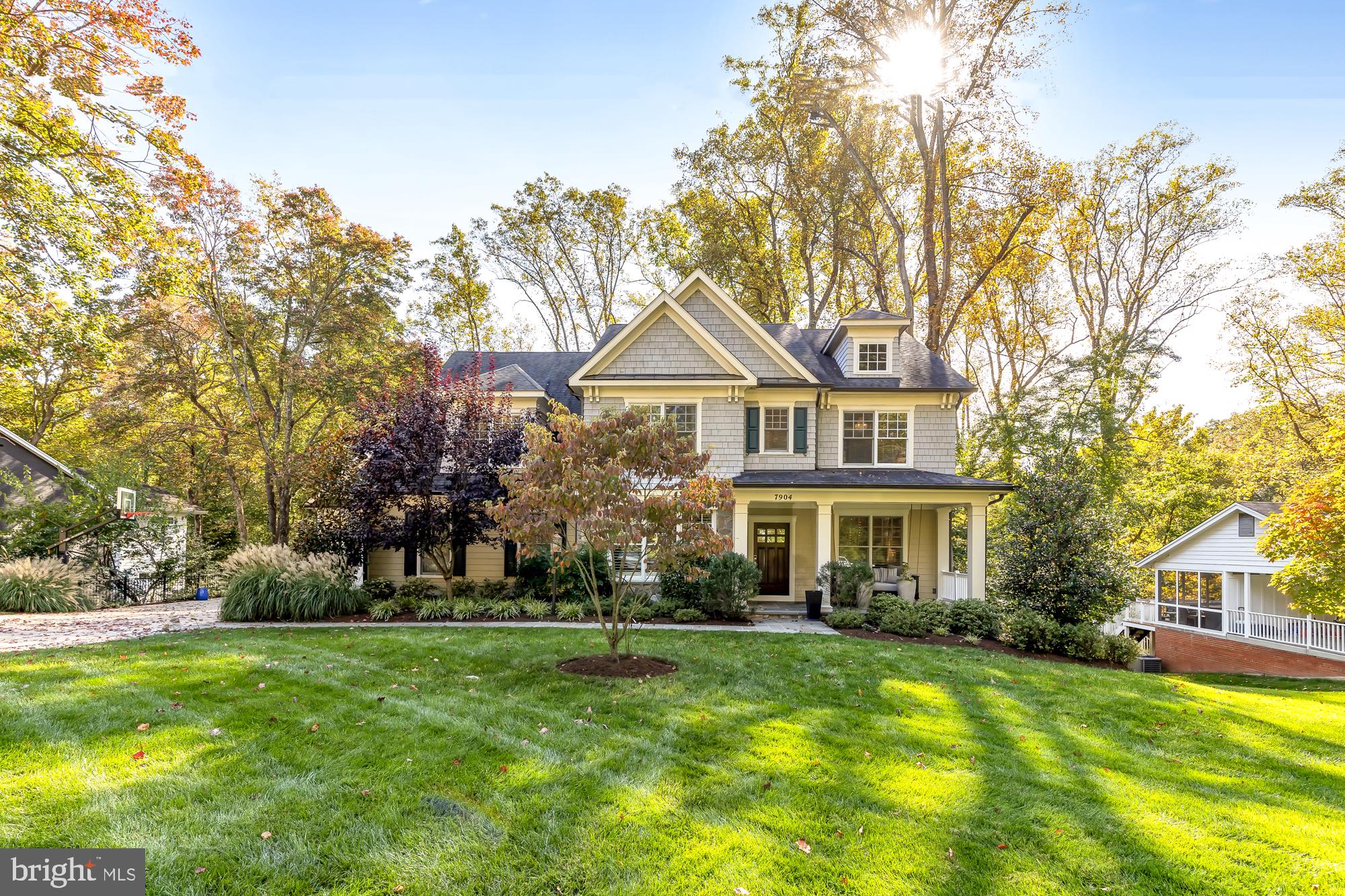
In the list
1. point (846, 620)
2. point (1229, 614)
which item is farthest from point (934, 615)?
point (1229, 614)

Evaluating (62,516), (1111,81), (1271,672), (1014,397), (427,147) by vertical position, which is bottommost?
(1271,672)

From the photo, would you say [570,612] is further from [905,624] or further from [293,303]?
[293,303]

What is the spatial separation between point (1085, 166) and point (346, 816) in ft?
102

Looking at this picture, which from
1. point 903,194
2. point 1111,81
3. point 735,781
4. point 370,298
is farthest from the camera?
point 903,194

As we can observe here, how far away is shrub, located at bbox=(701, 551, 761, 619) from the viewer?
1319cm

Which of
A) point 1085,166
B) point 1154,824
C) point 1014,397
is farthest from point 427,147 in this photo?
point 1085,166

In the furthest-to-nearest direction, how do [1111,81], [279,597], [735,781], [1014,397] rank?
[1014,397] → [1111,81] → [279,597] → [735,781]

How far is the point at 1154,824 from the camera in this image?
4.32m

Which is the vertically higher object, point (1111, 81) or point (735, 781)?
point (1111, 81)

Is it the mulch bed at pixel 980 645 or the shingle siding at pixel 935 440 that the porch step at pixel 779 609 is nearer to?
the mulch bed at pixel 980 645

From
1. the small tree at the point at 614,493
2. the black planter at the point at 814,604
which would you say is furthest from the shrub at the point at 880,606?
the small tree at the point at 614,493

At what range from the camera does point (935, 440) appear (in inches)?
656

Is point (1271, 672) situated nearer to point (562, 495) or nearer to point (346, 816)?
point (562, 495)

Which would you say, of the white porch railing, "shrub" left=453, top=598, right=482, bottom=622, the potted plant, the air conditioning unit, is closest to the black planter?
the potted plant
